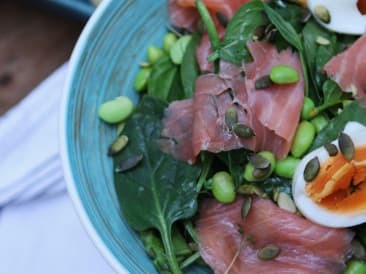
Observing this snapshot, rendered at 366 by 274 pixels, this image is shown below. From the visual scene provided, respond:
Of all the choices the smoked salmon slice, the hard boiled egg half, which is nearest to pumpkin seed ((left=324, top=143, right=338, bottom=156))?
the hard boiled egg half

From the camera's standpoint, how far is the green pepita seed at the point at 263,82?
101cm

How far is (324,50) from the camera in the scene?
106cm

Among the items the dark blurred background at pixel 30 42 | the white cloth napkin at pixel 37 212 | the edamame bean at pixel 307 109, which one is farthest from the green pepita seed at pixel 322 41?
the dark blurred background at pixel 30 42

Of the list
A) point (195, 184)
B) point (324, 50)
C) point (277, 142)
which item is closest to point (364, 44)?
point (324, 50)

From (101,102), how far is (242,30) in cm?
A: 27

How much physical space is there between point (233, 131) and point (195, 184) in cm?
11

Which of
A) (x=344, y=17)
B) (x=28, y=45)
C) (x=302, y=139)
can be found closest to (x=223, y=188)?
(x=302, y=139)

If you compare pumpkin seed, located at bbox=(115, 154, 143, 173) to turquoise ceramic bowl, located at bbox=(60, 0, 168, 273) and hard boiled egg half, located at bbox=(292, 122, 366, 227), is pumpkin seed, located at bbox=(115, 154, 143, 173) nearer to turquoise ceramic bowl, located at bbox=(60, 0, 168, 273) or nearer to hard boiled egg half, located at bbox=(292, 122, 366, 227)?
turquoise ceramic bowl, located at bbox=(60, 0, 168, 273)

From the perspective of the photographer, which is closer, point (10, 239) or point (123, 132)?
point (123, 132)

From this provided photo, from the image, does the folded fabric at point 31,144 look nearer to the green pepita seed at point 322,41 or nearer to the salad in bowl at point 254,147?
the salad in bowl at point 254,147

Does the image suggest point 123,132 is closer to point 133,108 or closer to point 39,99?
point 133,108

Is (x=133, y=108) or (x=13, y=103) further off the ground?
(x=133, y=108)

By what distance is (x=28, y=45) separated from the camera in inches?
66.3

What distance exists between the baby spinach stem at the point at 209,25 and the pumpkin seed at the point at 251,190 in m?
0.21
